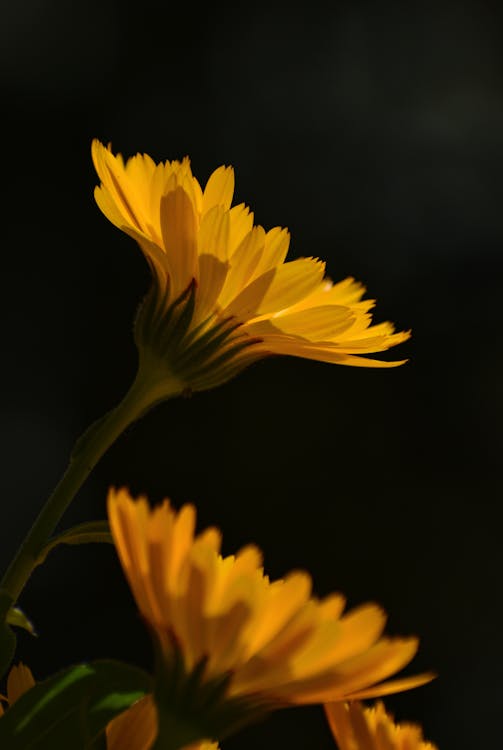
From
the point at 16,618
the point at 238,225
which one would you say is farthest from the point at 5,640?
the point at 238,225

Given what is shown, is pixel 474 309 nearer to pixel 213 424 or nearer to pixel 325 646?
pixel 213 424

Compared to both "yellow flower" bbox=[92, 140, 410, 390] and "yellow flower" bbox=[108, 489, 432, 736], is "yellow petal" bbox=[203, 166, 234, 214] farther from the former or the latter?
"yellow flower" bbox=[108, 489, 432, 736]

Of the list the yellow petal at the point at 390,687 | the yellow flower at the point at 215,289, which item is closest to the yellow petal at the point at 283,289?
the yellow flower at the point at 215,289

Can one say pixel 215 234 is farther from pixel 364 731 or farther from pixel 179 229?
pixel 364 731

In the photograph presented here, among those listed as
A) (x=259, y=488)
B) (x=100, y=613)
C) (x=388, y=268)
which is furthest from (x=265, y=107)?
(x=100, y=613)

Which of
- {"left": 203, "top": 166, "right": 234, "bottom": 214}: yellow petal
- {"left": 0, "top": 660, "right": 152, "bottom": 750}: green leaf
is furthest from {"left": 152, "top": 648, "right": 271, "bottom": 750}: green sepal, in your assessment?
{"left": 203, "top": 166, "right": 234, "bottom": 214}: yellow petal
